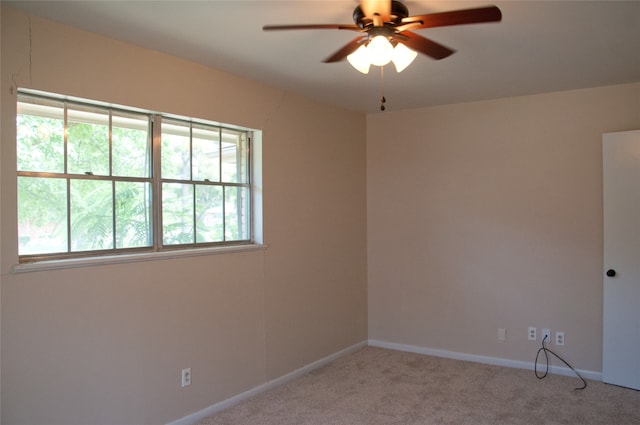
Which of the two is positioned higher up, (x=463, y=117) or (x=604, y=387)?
(x=463, y=117)

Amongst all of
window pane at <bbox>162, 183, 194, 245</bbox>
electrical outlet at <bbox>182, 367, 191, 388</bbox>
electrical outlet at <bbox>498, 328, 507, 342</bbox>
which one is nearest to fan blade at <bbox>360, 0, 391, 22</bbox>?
window pane at <bbox>162, 183, 194, 245</bbox>

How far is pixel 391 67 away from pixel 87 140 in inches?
81.2

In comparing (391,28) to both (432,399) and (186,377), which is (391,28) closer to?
(186,377)

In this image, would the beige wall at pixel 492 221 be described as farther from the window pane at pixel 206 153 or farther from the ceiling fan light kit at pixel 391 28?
the ceiling fan light kit at pixel 391 28

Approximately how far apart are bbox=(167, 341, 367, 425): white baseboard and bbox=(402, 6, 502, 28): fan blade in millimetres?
2792

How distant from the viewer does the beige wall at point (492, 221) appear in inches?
154

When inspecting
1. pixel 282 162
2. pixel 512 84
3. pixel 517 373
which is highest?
pixel 512 84

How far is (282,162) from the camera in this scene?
387 centimetres

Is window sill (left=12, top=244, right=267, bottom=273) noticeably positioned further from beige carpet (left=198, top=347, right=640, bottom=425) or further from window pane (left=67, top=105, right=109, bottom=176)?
beige carpet (left=198, top=347, right=640, bottom=425)

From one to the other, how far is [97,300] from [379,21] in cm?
214

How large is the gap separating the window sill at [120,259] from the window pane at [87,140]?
20.2 inches

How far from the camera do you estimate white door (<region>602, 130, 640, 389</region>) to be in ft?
11.9

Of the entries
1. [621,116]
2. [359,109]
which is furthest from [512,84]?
[359,109]

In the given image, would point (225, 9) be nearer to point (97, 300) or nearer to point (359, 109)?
point (97, 300)
